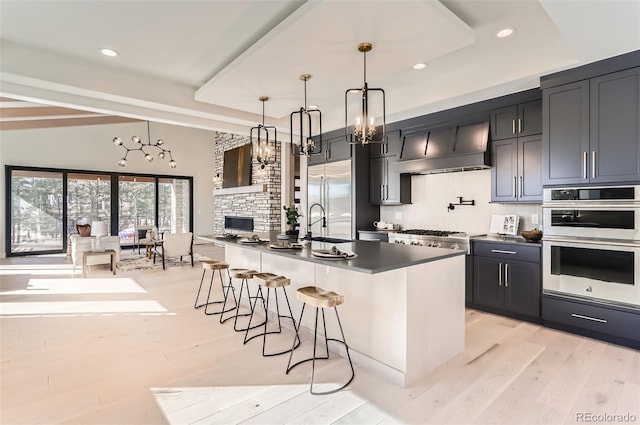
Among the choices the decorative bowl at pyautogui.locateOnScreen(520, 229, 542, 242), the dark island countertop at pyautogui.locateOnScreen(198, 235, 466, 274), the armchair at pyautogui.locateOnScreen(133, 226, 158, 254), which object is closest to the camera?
the dark island countertop at pyautogui.locateOnScreen(198, 235, 466, 274)

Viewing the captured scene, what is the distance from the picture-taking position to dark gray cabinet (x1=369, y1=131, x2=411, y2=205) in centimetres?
516

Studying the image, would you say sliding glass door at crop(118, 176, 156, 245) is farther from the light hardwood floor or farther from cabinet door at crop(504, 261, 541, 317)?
cabinet door at crop(504, 261, 541, 317)

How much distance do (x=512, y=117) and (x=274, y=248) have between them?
3175 millimetres

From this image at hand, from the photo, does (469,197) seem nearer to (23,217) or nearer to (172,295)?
(172,295)

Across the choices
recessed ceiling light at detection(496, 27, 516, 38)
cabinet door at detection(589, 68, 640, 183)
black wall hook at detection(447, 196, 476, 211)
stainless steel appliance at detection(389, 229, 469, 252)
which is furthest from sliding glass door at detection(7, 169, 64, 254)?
cabinet door at detection(589, 68, 640, 183)

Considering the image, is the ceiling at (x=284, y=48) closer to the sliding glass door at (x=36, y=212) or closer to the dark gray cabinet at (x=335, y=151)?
the dark gray cabinet at (x=335, y=151)

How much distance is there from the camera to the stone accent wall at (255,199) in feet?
26.9

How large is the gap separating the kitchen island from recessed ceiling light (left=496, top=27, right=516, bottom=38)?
2.05 meters

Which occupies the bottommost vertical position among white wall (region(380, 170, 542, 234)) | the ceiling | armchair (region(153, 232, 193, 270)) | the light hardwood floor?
the light hardwood floor

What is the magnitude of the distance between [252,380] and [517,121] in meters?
3.90

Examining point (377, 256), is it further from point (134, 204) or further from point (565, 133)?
point (134, 204)

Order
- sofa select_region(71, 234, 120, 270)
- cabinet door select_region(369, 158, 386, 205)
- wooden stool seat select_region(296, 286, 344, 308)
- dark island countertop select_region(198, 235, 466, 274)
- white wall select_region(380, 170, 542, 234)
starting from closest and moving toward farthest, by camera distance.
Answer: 1. dark island countertop select_region(198, 235, 466, 274)
2. wooden stool seat select_region(296, 286, 344, 308)
3. white wall select_region(380, 170, 542, 234)
4. cabinet door select_region(369, 158, 386, 205)
5. sofa select_region(71, 234, 120, 270)

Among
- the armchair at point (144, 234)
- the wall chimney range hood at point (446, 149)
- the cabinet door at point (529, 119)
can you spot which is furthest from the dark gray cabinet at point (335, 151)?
the armchair at point (144, 234)

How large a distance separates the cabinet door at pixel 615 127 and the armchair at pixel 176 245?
676cm
